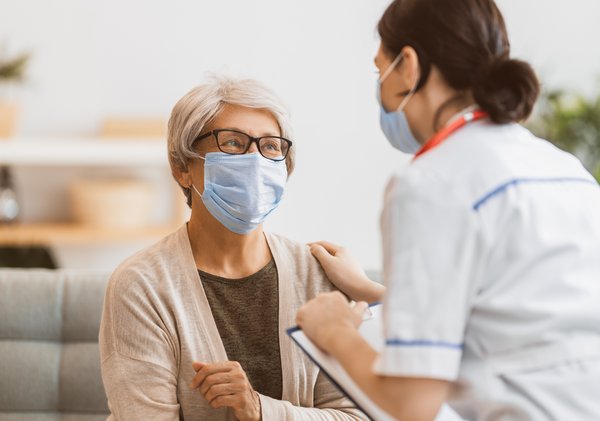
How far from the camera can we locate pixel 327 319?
1.33m

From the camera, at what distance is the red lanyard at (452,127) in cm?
126

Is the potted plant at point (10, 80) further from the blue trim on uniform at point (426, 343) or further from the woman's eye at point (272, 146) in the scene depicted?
the blue trim on uniform at point (426, 343)

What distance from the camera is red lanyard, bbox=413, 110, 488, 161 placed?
1.26 metres

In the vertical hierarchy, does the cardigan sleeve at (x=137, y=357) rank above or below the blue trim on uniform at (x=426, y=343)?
below

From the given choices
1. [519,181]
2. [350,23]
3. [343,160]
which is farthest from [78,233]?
[519,181]

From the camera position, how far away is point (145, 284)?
1.75m

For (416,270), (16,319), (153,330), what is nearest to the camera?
(416,270)

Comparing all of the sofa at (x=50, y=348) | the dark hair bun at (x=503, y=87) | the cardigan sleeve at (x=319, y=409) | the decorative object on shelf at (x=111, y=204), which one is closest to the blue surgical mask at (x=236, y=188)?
the cardigan sleeve at (x=319, y=409)

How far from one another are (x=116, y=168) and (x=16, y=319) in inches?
84.4

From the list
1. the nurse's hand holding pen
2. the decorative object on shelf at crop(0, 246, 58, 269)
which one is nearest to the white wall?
the decorative object on shelf at crop(0, 246, 58, 269)

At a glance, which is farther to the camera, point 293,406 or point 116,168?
point 116,168

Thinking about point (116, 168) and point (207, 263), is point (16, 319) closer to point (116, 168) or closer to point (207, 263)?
point (207, 263)

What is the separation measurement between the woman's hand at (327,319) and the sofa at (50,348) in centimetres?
100

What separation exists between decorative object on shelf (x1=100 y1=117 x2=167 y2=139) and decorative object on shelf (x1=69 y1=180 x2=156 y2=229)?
0.75 ft
